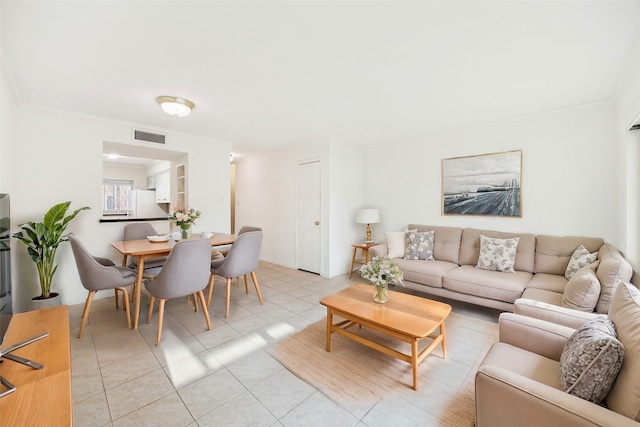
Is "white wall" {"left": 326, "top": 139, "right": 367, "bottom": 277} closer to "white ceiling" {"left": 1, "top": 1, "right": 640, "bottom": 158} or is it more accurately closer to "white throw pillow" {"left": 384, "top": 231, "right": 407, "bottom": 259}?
"white throw pillow" {"left": 384, "top": 231, "right": 407, "bottom": 259}

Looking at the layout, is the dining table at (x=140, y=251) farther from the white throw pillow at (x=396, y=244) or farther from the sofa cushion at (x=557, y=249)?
the sofa cushion at (x=557, y=249)

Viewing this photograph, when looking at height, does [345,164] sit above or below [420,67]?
below

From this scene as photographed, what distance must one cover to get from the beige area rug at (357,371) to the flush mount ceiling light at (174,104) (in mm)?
2540

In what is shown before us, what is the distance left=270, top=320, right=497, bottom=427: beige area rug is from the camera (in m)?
1.68

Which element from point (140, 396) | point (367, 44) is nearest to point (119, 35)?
point (367, 44)

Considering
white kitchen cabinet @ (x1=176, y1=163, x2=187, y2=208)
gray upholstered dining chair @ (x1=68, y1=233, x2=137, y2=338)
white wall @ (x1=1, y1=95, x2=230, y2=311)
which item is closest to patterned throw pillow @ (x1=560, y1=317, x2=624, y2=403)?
gray upholstered dining chair @ (x1=68, y1=233, x2=137, y2=338)

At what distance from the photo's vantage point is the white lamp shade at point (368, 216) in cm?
448

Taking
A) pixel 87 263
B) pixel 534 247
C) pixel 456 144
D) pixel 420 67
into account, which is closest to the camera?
pixel 420 67

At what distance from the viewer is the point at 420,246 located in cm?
377

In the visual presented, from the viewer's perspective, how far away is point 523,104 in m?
2.95

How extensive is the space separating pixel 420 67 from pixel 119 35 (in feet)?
7.19

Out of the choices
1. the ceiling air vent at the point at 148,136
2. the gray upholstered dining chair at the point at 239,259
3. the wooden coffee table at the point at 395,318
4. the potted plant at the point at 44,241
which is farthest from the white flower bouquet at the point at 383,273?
the ceiling air vent at the point at 148,136

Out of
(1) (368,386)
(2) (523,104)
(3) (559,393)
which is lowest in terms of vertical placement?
(1) (368,386)

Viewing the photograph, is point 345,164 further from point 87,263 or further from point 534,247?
point 87,263
